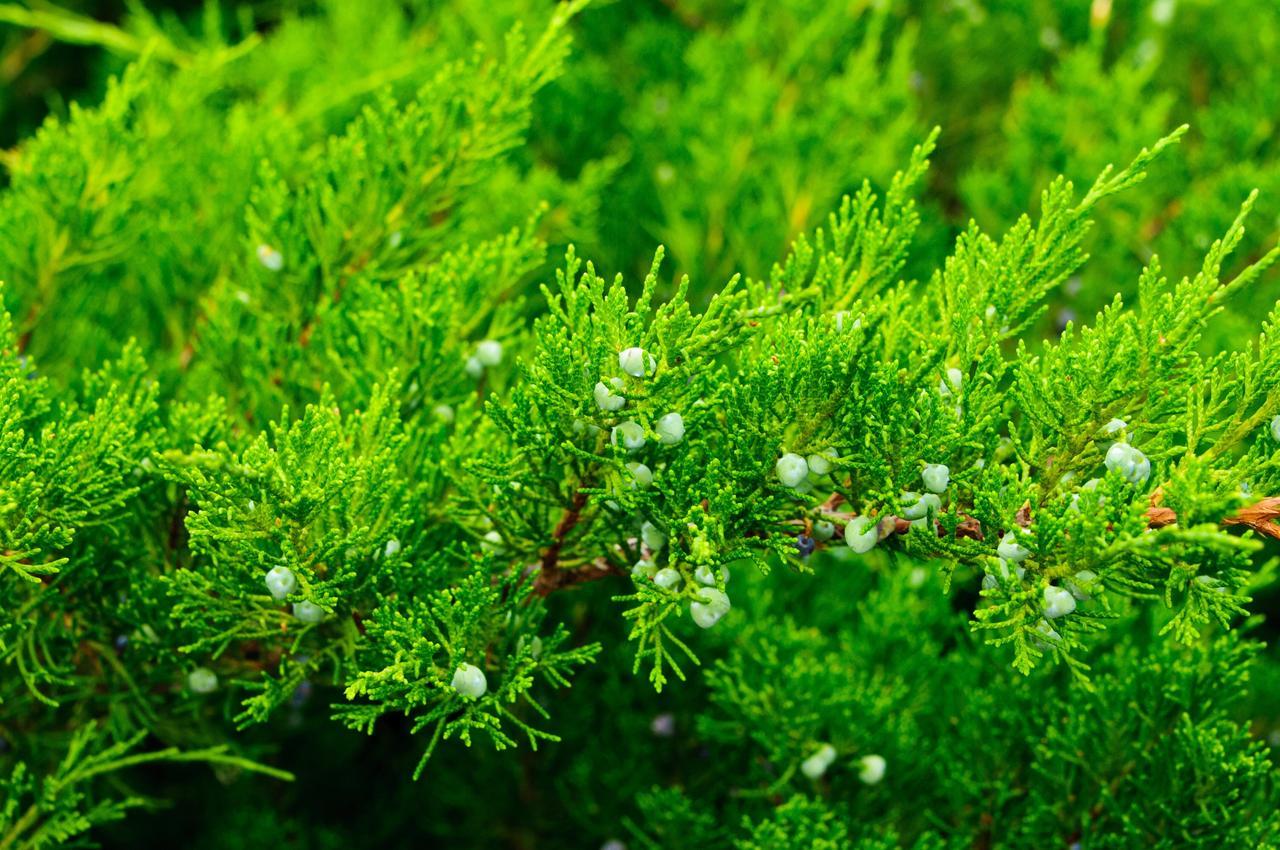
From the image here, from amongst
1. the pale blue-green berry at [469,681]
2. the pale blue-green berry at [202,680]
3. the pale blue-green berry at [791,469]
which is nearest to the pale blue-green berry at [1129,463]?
the pale blue-green berry at [791,469]

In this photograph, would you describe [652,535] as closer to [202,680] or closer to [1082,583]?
[1082,583]

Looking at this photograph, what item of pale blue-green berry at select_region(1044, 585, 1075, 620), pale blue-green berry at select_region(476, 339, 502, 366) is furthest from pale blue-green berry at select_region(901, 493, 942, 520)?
pale blue-green berry at select_region(476, 339, 502, 366)

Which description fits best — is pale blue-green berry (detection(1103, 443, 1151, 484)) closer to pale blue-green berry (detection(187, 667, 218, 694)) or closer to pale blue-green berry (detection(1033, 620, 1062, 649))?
pale blue-green berry (detection(1033, 620, 1062, 649))

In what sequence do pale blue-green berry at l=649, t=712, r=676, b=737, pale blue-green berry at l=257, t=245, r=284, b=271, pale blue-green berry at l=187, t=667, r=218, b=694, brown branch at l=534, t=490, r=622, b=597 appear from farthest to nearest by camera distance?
pale blue-green berry at l=649, t=712, r=676, b=737 < pale blue-green berry at l=257, t=245, r=284, b=271 < pale blue-green berry at l=187, t=667, r=218, b=694 < brown branch at l=534, t=490, r=622, b=597

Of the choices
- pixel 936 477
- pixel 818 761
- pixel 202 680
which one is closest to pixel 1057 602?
pixel 936 477

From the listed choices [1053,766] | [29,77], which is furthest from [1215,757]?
[29,77]

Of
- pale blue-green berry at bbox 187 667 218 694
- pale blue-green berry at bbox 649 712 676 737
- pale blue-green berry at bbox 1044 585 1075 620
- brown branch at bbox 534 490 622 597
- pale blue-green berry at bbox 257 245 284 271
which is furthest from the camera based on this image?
pale blue-green berry at bbox 649 712 676 737
